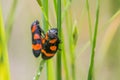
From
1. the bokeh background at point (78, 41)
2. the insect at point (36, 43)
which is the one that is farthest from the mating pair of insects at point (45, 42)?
the bokeh background at point (78, 41)

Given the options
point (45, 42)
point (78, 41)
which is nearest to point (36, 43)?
point (45, 42)


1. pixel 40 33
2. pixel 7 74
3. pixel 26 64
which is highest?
pixel 40 33

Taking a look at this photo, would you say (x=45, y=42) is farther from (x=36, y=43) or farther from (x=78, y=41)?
(x=78, y=41)

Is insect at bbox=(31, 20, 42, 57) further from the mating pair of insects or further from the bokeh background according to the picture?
the bokeh background

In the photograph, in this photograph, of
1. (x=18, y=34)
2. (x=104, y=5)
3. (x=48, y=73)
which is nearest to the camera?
(x=48, y=73)

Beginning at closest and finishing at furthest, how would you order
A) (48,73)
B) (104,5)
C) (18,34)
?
(48,73), (104,5), (18,34)

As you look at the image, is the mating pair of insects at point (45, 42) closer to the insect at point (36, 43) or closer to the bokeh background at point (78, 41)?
the insect at point (36, 43)

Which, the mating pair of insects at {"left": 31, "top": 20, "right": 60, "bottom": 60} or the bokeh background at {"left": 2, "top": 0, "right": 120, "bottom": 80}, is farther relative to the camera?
the bokeh background at {"left": 2, "top": 0, "right": 120, "bottom": 80}

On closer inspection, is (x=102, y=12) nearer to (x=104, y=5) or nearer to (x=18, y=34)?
(x=104, y=5)

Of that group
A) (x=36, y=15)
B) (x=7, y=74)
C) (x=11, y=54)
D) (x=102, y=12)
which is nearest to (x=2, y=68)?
(x=7, y=74)

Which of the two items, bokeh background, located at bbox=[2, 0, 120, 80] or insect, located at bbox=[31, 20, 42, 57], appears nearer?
insect, located at bbox=[31, 20, 42, 57]

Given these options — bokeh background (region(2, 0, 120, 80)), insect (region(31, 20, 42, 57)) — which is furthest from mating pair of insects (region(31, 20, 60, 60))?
bokeh background (region(2, 0, 120, 80))
